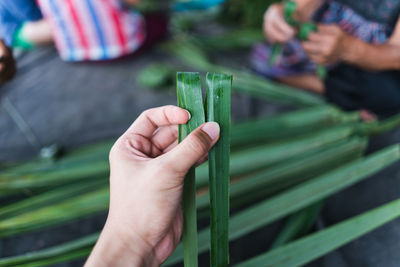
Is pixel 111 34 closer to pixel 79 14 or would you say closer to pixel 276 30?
A: pixel 79 14

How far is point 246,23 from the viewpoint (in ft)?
6.01

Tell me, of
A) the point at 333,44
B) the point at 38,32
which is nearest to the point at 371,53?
the point at 333,44

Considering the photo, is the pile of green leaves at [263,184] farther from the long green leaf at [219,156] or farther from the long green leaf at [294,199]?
the long green leaf at [219,156]

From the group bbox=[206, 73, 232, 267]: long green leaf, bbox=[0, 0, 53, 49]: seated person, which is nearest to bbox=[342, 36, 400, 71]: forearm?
bbox=[206, 73, 232, 267]: long green leaf

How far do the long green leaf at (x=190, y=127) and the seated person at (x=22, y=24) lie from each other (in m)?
0.64

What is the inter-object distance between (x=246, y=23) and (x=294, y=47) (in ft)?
2.16

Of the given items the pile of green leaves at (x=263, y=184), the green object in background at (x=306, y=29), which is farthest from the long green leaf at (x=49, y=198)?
the green object in background at (x=306, y=29)

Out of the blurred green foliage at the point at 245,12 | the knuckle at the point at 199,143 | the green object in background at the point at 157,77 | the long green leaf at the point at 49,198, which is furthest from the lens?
the blurred green foliage at the point at 245,12

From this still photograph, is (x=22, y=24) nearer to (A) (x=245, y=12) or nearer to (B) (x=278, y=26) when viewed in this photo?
(B) (x=278, y=26)

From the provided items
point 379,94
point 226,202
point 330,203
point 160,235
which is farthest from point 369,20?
point 160,235

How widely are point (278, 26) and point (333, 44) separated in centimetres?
19

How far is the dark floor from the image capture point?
30.8 inches

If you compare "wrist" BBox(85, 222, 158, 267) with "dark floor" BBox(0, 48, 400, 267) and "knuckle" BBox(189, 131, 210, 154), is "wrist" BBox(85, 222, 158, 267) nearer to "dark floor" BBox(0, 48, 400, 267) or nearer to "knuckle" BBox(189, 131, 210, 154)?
"knuckle" BBox(189, 131, 210, 154)

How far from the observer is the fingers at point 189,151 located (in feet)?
1.53
